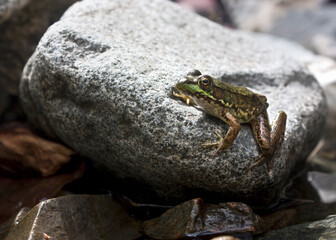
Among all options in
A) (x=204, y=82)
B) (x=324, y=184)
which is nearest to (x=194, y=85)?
(x=204, y=82)

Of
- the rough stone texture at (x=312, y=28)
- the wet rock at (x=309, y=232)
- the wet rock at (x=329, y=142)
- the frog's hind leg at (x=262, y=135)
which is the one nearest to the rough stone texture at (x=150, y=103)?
the frog's hind leg at (x=262, y=135)

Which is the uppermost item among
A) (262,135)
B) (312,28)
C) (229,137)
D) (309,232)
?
(312,28)

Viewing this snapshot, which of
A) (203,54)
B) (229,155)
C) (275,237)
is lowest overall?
(275,237)

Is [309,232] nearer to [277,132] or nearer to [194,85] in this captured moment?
[277,132]

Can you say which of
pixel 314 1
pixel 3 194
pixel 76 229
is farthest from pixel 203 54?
pixel 314 1

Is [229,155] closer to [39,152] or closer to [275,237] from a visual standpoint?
[275,237]

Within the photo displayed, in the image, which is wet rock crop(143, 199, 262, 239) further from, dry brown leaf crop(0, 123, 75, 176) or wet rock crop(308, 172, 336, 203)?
dry brown leaf crop(0, 123, 75, 176)

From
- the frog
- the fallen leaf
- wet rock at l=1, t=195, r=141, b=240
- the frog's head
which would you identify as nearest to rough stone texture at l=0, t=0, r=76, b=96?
the fallen leaf
